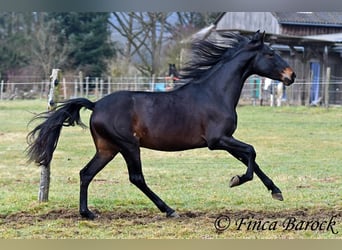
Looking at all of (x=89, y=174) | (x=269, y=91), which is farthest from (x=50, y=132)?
(x=269, y=91)

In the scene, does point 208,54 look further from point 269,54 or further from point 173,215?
point 173,215

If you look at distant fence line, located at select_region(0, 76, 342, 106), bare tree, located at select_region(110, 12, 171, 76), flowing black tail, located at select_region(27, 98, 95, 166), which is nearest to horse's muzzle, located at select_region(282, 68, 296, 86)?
flowing black tail, located at select_region(27, 98, 95, 166)

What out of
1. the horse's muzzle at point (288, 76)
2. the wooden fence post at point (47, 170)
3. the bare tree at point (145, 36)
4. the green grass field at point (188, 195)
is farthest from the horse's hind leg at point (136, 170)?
the bare tree at point (145, 36)

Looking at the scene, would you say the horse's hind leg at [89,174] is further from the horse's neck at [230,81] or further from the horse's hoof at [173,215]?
the horse's neck at [230,81]

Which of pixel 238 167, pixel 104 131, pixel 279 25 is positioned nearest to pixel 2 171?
pixel 238 167

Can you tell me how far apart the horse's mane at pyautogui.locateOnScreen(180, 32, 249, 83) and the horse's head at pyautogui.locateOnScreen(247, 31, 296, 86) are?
176 mm

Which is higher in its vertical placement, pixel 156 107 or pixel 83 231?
pixel 156 107

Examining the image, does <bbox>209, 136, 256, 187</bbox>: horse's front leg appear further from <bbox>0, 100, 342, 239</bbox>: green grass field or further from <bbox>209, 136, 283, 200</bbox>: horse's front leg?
<bbox>0, 100, 342, 239</bbox>: green grass field

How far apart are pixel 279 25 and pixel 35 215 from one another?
64.3 feet

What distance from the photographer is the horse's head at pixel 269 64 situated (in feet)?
19.1

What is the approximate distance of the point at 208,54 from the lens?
20.0 ft

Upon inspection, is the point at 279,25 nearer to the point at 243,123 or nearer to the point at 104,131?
the point at 243,123

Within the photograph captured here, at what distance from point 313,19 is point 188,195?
1796cm

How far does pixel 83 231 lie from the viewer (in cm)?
524
